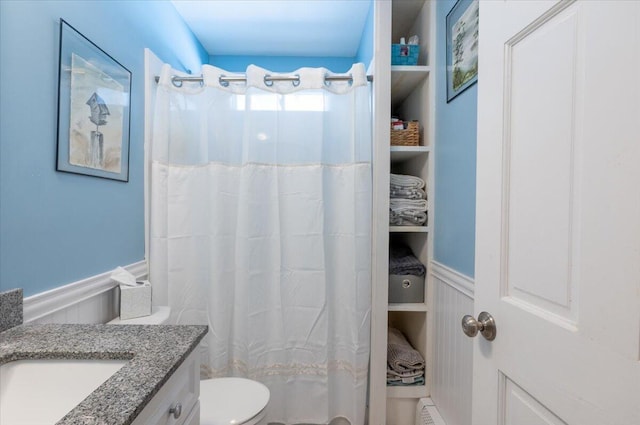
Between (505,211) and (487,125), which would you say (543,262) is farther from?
(487,125)

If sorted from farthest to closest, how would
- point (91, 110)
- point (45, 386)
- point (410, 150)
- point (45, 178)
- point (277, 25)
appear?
point (277, 25) → point (410, 150) → point (91, 110) → point (45, 178) → point (45, 386)

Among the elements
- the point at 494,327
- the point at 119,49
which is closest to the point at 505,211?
the point at 494,327

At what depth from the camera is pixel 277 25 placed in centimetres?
227

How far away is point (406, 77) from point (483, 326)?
1.33 meters

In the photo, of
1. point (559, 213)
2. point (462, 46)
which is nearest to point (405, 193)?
point (462, 46)

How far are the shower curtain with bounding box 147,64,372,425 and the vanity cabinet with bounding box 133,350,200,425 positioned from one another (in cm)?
78

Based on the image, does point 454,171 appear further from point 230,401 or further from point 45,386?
point 45,386

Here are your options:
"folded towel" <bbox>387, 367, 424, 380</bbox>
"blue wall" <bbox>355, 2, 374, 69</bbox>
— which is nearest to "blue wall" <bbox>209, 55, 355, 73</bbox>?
"blue wall" <bbox>355, 2, 374, 69</bbox>

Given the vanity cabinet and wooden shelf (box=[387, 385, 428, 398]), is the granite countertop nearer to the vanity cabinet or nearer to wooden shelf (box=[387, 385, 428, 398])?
the vanity cabinet

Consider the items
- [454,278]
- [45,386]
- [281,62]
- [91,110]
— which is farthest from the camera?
[281,62]

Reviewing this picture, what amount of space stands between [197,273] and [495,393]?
143cm

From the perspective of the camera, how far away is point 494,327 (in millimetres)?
751

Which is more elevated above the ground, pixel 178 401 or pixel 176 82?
pixel 176 82

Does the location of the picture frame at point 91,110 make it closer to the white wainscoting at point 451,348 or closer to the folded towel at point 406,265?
the folded towel at point 406,265
